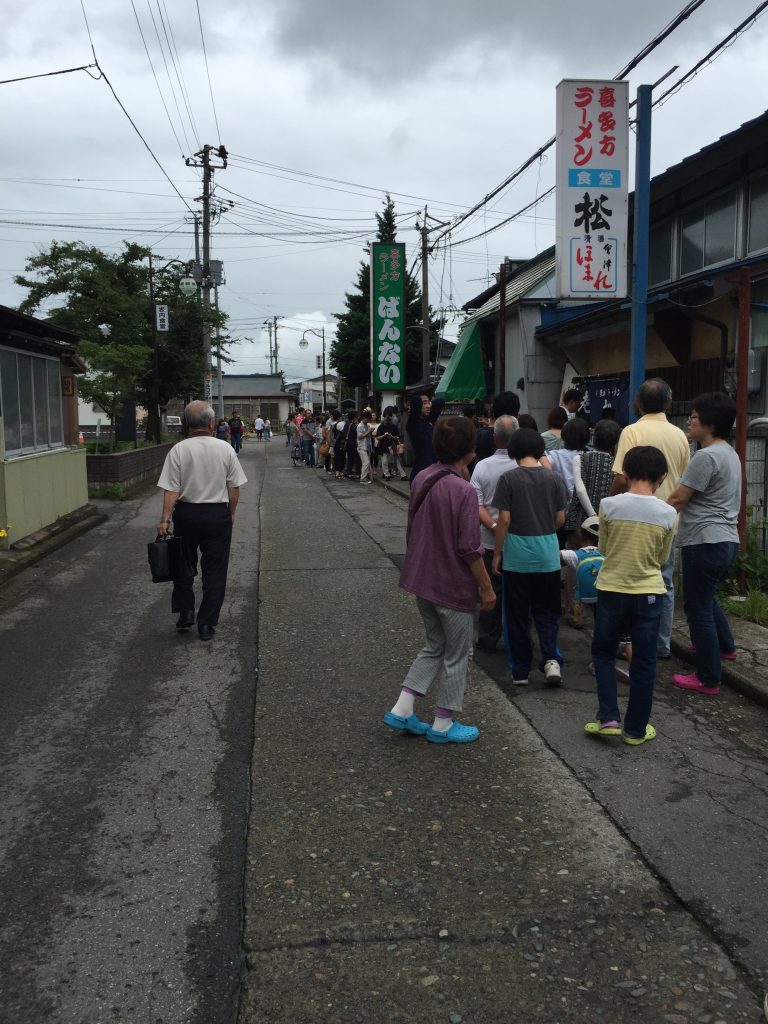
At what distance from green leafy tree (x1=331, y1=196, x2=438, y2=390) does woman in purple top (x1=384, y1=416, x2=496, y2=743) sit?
39.5 meters

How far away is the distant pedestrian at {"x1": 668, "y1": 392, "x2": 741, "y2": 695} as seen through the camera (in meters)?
5.14

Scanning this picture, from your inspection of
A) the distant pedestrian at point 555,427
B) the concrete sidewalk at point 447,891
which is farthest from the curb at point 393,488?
the concrete sidewalk at point 447,891

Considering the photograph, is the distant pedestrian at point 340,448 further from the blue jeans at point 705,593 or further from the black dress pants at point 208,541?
the blue jeans at point 705,593

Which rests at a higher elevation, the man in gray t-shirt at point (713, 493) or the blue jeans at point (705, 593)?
the man in gray t-shirt at point (713, 493)

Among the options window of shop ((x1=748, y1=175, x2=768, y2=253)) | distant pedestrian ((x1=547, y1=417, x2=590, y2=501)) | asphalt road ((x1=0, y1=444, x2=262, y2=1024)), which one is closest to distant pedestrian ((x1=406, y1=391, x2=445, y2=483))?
distant pedestrian ((x1=547, y1=417, x2=590, y2=501))

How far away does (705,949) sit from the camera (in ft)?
9.12

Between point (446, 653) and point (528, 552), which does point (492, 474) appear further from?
point (446, 653)

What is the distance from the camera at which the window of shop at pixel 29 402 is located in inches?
433

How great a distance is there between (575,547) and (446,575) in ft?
9.04

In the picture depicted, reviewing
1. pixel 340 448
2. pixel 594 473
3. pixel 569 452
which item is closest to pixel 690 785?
pixel 594 473

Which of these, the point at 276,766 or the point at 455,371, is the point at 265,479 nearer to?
the point at 455,371

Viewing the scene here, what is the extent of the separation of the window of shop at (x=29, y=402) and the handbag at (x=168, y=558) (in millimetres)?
5446

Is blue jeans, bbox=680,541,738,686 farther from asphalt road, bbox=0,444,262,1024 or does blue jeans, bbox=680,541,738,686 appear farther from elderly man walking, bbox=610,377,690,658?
asphalt road, bbox=0,444,262,1024

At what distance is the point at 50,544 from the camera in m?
11.1
